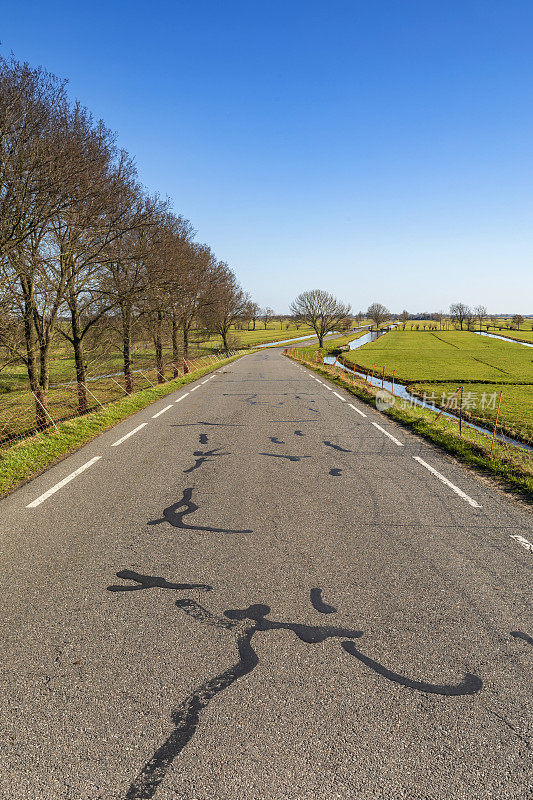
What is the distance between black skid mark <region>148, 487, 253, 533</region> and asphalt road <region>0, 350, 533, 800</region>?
0.11ft

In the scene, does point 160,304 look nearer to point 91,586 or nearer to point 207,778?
point 91,586

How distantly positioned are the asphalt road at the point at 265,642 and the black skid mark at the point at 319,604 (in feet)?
0.09

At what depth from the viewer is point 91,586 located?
4.11m

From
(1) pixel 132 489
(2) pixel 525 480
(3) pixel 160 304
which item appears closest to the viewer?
(1) pixel 132 489

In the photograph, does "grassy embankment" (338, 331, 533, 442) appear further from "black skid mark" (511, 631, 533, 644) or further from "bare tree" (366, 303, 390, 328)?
"bare tree" (366, 303, 390, 328)

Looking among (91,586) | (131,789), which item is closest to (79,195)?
(91,586)

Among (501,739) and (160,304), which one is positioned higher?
(160,304)

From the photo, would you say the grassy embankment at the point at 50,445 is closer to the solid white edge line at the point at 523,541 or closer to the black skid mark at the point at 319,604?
the black skid mark at the point at 319,604

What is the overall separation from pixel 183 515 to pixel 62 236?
481 inches

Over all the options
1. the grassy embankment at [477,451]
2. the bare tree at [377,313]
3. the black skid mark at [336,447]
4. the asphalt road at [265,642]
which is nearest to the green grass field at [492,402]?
the grassy embankment at [477,451]

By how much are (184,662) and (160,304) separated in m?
21.0

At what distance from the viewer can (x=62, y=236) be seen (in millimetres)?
14148

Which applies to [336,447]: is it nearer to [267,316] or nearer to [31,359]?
[31,359]

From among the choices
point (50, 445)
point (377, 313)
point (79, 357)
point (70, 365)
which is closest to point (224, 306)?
point (70, 365)
